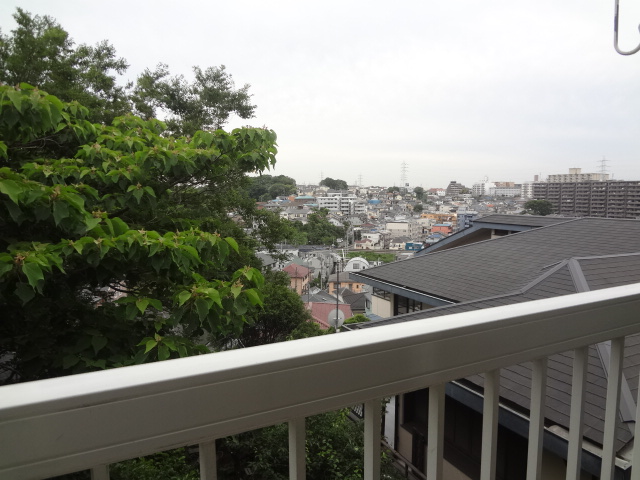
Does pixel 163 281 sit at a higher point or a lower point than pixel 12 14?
lower

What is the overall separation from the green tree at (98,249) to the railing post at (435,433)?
52.7 inches

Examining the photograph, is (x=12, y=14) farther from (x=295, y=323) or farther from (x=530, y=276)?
(x=530, y=276)

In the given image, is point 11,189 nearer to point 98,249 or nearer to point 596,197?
point 98,249

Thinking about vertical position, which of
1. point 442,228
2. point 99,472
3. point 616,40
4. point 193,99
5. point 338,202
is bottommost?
point 442,228

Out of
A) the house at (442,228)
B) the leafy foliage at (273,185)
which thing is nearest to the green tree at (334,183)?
the leafy foliage at (273,185)

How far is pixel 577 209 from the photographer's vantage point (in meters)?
3.90

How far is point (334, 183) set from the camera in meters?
4.29

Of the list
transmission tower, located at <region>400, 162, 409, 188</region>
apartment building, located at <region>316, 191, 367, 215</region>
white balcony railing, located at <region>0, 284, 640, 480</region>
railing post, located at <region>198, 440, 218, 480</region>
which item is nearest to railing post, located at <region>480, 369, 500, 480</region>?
white balcony railing, located at <region>0, 284, 640, 480</region>

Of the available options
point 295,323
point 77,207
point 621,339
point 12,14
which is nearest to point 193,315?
point 77,207

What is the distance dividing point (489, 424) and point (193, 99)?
5.34 m

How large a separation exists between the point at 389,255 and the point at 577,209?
74.4 inches

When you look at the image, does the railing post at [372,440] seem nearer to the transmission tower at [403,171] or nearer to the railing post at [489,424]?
the railing post at [489,424]

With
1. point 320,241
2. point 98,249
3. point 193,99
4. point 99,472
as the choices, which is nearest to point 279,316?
point 320,241

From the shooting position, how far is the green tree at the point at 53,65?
3816 millimetres
